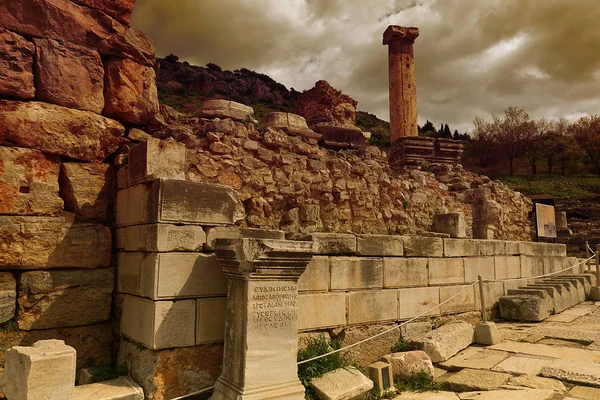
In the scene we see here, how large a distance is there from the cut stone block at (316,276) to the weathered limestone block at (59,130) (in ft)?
8.91

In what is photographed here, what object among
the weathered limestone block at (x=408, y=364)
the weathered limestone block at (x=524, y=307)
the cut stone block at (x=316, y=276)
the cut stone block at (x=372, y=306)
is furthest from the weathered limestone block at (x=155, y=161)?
the weathered limestone block at (x=524, y=307)

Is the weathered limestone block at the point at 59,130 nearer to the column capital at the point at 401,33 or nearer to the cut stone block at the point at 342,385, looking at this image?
the cut stone block at the point at 342,385

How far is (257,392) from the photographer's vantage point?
141 inches

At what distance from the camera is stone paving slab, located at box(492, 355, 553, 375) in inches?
195

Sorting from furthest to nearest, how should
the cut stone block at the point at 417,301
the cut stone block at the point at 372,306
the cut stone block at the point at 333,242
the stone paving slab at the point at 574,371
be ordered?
the cut stone block at the point at 417,301, the cut stone block at the point at 372,306, the cut stone block at the point at 333,242, the stone paving slab at the point at 574,371

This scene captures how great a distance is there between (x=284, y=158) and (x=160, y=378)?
137 inches

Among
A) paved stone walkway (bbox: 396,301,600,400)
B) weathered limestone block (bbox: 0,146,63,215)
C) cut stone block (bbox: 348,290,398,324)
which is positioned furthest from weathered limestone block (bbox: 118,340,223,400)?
paved stone walkway (bbox: 396,301,600,400)

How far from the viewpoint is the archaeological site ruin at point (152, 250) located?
12.3 ft

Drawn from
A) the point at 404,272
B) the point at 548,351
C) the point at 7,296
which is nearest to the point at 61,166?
the point at 7,296

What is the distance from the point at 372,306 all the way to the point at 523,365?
2003mm

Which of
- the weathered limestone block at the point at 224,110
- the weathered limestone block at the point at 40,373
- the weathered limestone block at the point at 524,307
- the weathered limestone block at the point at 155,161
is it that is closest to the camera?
the weathered limestone block at the point at 40,373

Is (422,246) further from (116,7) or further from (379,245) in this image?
(116,7)

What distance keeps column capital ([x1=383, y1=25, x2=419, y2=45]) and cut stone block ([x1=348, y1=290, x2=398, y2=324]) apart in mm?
16801

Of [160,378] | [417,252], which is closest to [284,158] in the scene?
[417,252]
